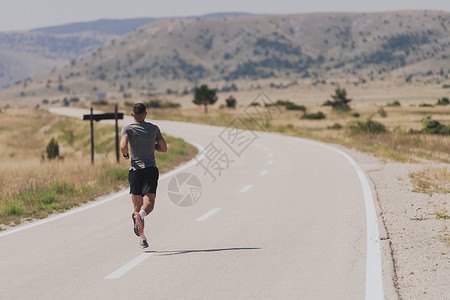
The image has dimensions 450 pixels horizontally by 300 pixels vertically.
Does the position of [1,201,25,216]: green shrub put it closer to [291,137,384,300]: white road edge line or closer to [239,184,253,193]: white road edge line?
[239,184,253,193]: white road edge line

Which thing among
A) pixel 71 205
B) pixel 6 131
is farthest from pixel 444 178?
pixel 6 131

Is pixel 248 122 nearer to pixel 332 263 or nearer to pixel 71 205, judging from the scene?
pixel 71 205

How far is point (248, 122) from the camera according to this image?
5969cm

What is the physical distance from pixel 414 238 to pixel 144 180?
388 centimetres

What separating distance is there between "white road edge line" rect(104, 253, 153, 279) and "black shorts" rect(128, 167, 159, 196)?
0.90m

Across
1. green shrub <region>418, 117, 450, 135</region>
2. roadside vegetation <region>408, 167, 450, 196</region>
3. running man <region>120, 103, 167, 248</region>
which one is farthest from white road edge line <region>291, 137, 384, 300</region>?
green shrub <region>418, 117, 450, 135</region>

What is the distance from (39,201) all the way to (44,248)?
4913 millimetres

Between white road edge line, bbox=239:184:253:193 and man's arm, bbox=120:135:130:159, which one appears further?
white road edge line, bbox=239:184:253:193

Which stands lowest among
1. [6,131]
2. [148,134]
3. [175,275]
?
[6,131]

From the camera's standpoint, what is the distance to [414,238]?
8922 millimetres

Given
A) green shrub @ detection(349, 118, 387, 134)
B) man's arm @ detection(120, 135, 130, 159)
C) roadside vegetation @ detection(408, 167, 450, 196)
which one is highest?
man's arm @ detection(120, 135, 130, 159)

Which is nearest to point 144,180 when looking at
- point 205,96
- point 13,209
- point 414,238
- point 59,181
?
point 414,238

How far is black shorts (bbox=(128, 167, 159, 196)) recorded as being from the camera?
8664 mm

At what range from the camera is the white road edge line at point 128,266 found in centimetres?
716
